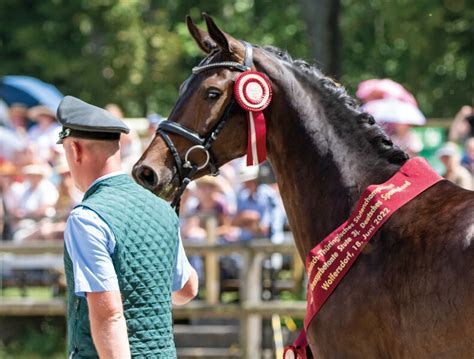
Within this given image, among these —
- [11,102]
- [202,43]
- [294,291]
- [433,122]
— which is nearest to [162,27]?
[11,102]

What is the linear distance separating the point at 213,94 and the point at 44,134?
937cm

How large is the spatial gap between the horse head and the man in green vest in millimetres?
705

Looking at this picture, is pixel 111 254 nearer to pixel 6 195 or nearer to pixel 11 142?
pixel 6 195

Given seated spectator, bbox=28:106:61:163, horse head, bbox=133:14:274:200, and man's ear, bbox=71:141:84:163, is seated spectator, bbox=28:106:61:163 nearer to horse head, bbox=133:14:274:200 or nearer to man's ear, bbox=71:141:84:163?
horse head, bbox=133:14:274:200

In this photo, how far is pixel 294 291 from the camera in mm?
A: 10539

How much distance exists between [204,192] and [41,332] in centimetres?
259

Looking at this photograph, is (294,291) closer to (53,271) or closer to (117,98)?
(53,271)

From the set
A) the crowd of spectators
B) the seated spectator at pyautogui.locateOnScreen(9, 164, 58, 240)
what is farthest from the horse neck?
the seated spectator at pyautogui.locateOnScreen(9, 164, 58, 240)

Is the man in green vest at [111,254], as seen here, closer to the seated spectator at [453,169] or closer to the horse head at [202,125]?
the horse head at [202,125]

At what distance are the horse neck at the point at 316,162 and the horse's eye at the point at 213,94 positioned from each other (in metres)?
0.29

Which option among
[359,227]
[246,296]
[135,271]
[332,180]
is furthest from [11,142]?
[135,271]

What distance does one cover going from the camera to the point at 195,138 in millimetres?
5336

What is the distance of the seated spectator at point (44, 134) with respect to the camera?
13.8 meters

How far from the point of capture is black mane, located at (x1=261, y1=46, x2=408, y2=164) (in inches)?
205
